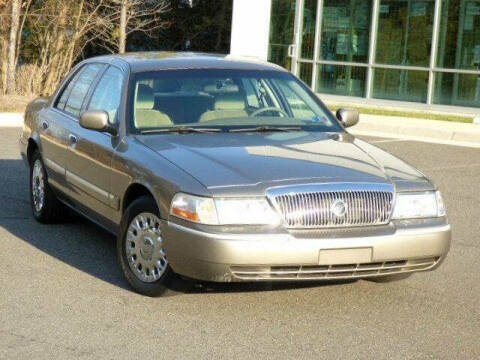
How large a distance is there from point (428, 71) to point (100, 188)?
724 inches

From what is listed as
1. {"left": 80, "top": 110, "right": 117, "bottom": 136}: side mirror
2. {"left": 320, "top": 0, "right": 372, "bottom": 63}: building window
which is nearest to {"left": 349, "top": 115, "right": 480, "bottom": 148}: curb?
{"left": 320, "top": 0, "right": 372, "bottom": 63}: building window

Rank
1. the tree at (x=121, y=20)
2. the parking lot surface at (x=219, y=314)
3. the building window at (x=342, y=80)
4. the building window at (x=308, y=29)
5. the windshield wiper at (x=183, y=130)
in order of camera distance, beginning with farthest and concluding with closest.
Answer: the building window at (x=308, y=29), the building window at (x=342, y=80), the tree at (x=121, y=20), the windshield wiper at (x=183, y=130), the parking lot surface at (x=219, y=314)

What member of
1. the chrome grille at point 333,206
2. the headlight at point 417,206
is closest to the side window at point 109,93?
the chrome grille at point 333,206

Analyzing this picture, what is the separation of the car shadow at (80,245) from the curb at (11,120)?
792cm

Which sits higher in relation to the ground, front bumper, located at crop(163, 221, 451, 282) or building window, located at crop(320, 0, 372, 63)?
building window, located at crop(320, 0, 372, 63)

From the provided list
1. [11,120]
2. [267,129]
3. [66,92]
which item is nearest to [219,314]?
[267,129]

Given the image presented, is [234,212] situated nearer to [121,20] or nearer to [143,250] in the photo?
[143,250]

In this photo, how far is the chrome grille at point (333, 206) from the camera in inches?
248

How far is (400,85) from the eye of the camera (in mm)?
25547

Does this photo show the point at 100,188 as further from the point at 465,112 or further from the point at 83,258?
the point at 465,112

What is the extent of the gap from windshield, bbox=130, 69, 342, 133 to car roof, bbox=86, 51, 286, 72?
0.21ft

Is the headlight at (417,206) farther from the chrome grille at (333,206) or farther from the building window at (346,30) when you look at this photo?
the building window at (346,30)

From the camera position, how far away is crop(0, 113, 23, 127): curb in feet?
61.4

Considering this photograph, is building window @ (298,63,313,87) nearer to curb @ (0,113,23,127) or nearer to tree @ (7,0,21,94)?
tree @ (7,0,21,94)
